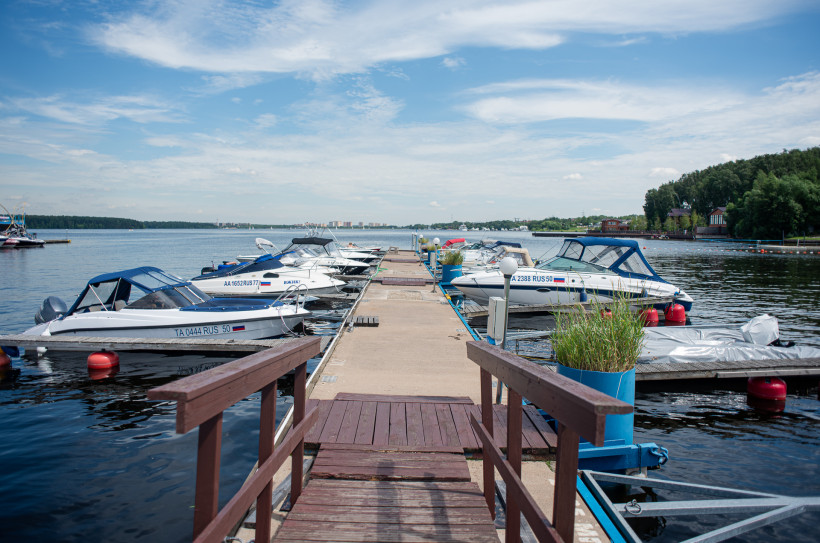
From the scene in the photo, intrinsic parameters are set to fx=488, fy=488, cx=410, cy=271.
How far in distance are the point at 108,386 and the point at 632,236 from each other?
11978 centimetres

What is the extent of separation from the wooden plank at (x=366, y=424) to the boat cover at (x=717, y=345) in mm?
5665

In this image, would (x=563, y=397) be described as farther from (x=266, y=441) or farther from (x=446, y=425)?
(x=446, y=425)

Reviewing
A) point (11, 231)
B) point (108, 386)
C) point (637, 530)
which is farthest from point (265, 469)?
point (11, 231)

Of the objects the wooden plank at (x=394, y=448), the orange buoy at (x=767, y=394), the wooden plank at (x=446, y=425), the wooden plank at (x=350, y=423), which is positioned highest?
the wooden plank at (x=350, y=423)

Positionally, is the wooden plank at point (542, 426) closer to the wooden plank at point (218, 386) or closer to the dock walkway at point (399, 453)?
the dock walkway at point (399, 453)

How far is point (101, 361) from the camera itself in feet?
31.5

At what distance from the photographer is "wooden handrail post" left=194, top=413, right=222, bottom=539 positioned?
180 cm

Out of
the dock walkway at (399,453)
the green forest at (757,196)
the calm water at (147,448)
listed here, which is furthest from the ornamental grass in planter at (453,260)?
the green forest at (757,196)

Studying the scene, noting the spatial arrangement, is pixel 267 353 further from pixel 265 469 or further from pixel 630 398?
pixel 630 398

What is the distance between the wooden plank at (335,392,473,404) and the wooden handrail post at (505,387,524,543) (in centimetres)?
278

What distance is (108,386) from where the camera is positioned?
9.04m

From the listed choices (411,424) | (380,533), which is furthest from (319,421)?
(380,533)

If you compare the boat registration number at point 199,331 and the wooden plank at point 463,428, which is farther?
the boat registration number at point 199,331

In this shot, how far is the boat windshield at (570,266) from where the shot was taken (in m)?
15.4
